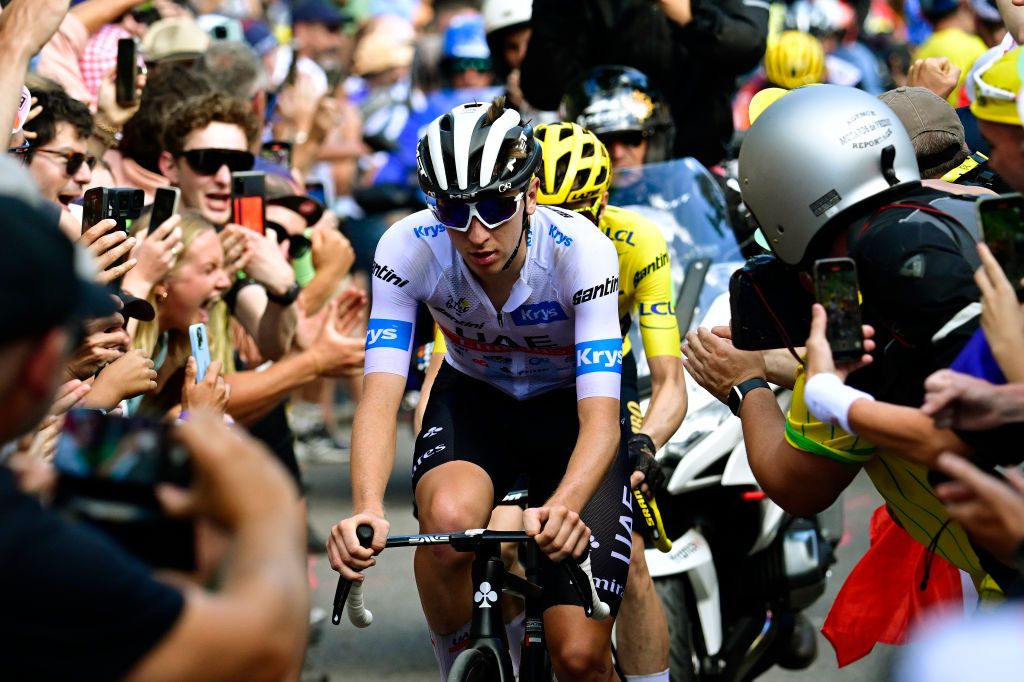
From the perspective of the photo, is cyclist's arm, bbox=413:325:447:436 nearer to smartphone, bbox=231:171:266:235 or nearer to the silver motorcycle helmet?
smartphone, bbox=231:171:266:235

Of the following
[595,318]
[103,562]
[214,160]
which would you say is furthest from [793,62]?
[103,562]

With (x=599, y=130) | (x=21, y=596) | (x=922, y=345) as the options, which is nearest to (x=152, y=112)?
(x=599, y=130)

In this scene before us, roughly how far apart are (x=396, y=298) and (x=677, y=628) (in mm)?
1811

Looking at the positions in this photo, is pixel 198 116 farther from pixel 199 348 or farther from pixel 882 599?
pixel 882 599

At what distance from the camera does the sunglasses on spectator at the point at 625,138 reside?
7781 millimetres

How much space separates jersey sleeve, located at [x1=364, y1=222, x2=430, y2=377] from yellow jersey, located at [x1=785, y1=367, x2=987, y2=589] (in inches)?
54.9

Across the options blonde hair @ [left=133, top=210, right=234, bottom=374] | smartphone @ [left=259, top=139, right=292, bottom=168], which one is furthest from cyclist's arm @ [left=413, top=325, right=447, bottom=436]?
smartphone @ [left=259, top=139, right=292, bottom=168]

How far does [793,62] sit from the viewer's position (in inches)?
376

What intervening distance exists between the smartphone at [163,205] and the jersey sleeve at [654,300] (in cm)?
184

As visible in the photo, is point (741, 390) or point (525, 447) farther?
point (525, 447)

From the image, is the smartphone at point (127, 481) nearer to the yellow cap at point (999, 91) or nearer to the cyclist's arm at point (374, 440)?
the cyclist's arm at point (374, 440)

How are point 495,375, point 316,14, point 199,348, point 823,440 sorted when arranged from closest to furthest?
point 823,440
point 495,375
point 199,348
point 316,14

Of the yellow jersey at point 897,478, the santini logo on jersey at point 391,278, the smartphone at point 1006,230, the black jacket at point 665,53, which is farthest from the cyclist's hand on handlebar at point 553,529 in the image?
the black jacket at point 665,53

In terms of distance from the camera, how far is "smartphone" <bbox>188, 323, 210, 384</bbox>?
238 inches
